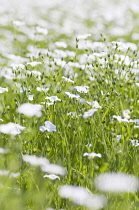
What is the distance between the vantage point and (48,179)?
5.98 feet

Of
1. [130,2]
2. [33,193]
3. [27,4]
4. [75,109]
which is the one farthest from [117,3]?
[33,193]

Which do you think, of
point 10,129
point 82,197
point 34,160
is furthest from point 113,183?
point 10,129

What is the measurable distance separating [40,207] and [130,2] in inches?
369

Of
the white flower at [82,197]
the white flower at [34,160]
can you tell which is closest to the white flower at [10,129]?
the white flower at [34,160]

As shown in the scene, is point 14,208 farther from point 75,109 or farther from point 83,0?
point 83,0

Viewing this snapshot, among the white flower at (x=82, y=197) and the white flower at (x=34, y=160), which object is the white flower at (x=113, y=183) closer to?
the white flower at (x=82, y=197)

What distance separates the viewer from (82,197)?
1577mm

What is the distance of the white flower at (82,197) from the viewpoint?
1566 mm

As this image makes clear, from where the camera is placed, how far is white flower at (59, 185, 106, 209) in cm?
157

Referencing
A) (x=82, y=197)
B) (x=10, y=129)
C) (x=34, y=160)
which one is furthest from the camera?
(x=10, y=129)

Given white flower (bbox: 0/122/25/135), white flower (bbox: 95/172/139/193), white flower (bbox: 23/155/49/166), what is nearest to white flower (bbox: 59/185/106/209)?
white flower (bbox: 95/172/139/193)

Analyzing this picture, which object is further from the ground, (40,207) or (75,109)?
(75,109)

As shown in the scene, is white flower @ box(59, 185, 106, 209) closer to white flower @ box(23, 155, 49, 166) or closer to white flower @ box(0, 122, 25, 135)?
white flower @ box(23, 155, 49, 166)

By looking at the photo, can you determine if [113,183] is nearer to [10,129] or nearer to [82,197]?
[82,197]
